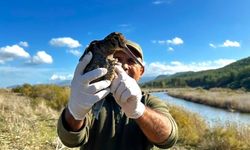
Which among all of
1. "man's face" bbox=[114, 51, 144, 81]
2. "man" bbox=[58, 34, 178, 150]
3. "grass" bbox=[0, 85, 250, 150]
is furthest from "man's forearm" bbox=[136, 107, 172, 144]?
"grass" bbox=[0, 85, 250, 150]

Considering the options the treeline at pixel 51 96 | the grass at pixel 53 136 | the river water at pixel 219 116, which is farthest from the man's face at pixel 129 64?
the treeline at pixel 51 96

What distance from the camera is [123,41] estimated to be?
96.6 inches

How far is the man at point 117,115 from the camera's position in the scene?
225 centimetres

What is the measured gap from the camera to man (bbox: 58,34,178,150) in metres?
2.25

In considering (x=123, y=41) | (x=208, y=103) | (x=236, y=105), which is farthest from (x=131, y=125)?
(x=208, y=103)

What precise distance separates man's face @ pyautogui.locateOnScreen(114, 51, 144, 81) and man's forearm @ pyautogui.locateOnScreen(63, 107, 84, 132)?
0.47m

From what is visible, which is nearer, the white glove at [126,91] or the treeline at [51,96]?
the white glove at [126,91]

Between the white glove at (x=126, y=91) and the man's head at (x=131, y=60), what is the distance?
28 centimetres

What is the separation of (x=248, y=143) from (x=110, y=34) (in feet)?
24.6

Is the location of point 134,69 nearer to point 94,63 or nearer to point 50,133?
point 94,63

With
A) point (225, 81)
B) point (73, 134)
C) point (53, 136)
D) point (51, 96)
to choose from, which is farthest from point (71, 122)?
point (225, 81)

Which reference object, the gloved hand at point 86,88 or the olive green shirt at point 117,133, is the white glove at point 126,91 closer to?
the gloved hand at point 86,88

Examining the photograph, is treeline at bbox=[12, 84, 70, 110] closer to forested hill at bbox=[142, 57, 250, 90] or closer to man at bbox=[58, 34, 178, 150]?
man at bbox=[58, 34, 178, 150]

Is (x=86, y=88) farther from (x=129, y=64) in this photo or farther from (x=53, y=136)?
(x=53, y=136)
